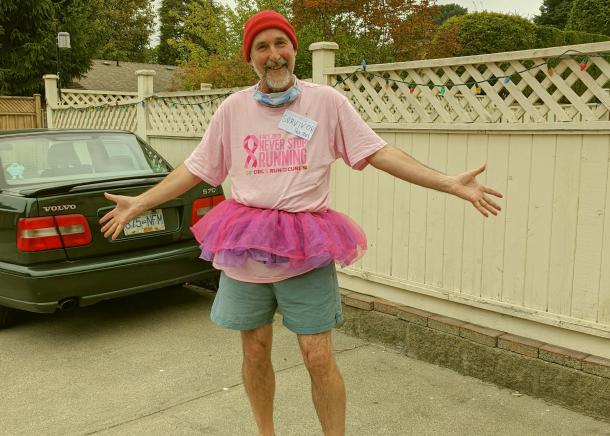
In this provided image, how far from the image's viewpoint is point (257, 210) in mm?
2641

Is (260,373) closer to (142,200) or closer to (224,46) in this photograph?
(142,200)

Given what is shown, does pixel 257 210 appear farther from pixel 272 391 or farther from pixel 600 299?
pixel 600 299

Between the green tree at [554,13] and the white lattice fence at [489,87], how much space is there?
43.0 meters

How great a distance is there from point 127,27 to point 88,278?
48989mm

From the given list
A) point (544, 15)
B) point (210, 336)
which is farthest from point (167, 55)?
point (210, 336)

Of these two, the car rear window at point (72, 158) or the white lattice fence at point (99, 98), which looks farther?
the white lattice fence at point (99, 98)

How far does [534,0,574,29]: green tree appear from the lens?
1737 inches

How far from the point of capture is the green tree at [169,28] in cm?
5072

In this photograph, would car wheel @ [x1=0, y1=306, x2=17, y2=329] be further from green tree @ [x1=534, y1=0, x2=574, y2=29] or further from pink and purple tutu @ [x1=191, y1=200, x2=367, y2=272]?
green tree @ [x1=534, y1=0, x2=574, y2=29]

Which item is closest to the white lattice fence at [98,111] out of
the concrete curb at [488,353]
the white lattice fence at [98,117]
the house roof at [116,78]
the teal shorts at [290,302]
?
the white lattice fence at [98,117]

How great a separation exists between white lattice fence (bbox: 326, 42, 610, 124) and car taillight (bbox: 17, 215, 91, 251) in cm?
214

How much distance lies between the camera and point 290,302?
2643 mm

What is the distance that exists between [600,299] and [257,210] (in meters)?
1.94

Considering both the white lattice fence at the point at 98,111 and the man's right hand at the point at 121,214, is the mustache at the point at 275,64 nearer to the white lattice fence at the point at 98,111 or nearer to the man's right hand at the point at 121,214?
the man's right hand at the point at 121,214
